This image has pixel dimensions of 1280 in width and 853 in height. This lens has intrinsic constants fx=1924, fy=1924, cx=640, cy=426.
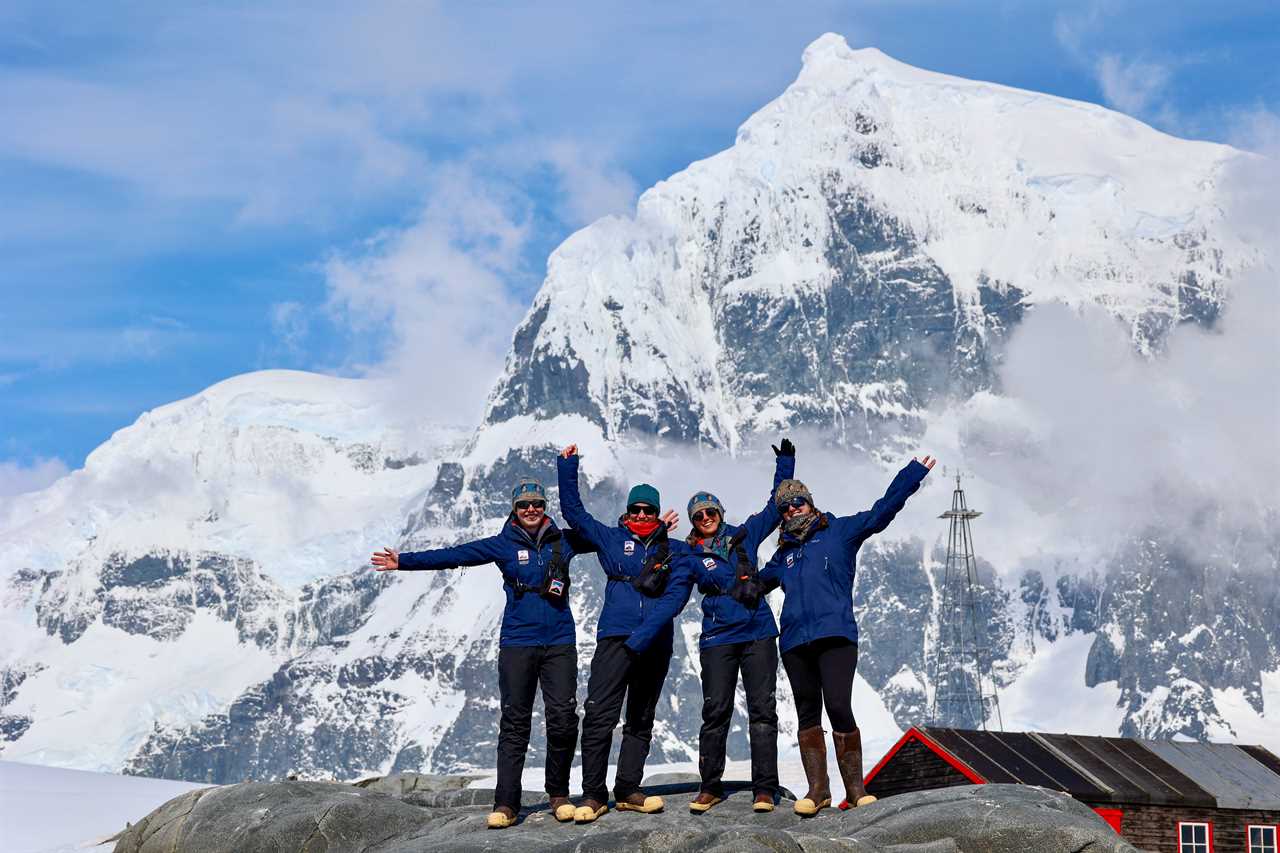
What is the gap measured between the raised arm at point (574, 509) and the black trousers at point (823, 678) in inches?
103

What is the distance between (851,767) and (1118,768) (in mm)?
19942

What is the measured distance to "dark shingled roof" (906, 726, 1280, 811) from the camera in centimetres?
3938

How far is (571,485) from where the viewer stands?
76.5ft

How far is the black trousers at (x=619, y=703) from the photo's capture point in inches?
883

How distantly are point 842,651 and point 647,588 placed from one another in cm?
241

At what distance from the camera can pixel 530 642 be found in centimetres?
2253

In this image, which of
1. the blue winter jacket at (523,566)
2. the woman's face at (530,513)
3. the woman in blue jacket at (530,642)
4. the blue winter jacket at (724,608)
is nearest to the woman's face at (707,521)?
the blue winter jacket at (724,608)

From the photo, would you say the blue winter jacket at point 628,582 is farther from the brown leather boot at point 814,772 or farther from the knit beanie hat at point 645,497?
the brown leather boot at point 814,772

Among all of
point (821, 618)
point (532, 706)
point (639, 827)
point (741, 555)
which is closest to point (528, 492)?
point (532, 706)

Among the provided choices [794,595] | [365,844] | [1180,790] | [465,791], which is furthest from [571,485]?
[1180,790]

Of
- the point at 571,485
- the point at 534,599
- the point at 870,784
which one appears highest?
the point at 571,485

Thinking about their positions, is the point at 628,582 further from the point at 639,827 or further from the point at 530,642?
the point at 639,827

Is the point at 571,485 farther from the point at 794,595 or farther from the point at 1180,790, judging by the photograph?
the point at 1180,790

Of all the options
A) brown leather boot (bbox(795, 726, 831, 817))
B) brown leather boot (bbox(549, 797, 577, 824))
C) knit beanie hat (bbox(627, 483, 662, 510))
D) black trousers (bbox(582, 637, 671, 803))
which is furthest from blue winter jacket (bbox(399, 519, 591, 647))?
brown leather boot (bbox(795, 726, 831, 817))
